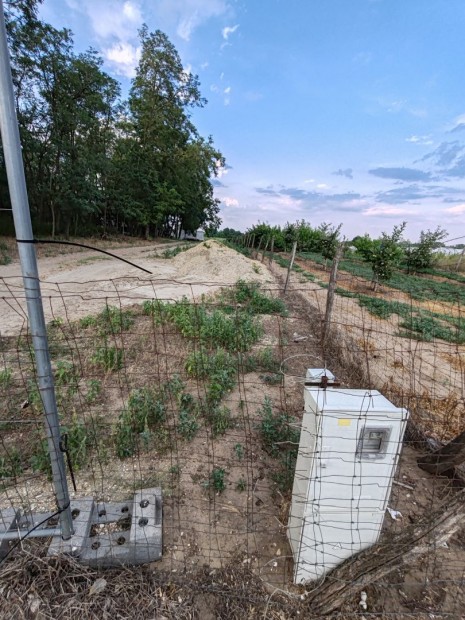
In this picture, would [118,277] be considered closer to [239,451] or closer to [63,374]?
[63,374]

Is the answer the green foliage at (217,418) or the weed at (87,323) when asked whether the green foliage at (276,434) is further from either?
the weed at (87,323)

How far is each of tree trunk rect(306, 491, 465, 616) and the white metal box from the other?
0.35 feet

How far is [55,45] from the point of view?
14398 mm

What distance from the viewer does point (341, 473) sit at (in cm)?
154

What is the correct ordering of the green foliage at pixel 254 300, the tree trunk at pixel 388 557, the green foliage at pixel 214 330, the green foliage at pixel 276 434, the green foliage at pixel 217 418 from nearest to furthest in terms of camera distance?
the tree trunk at pixel 388 557 → the green foliage at pixel 276 434 → the green foliage at pixel 217 418 → the green foliage at pixel 214 330 → the green foliage at pixel 254 300

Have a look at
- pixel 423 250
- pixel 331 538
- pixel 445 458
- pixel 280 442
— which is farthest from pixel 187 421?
pixel 423 250

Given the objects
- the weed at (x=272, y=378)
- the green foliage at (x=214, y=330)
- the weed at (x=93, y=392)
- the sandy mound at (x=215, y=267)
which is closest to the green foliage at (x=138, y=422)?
the weed at (x=93, y=392)

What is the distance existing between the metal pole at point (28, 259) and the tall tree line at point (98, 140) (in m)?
15.9

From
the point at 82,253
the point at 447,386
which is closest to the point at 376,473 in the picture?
the point at 447,386

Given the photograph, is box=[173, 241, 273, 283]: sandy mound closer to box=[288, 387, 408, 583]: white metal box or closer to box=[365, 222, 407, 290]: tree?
box=[365, 222, 407, 290]: tree

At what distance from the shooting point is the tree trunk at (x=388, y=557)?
1479 millimetres

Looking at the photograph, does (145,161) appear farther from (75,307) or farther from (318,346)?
(318,346)

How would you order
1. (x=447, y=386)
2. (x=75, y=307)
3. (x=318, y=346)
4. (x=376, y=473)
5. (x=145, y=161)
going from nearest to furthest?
(x=376, y=473) < (x=447, y=386) < (x=318, y=346) < (x=75, y=307) < (x=145, y=161)

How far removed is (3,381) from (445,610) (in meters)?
4.59
